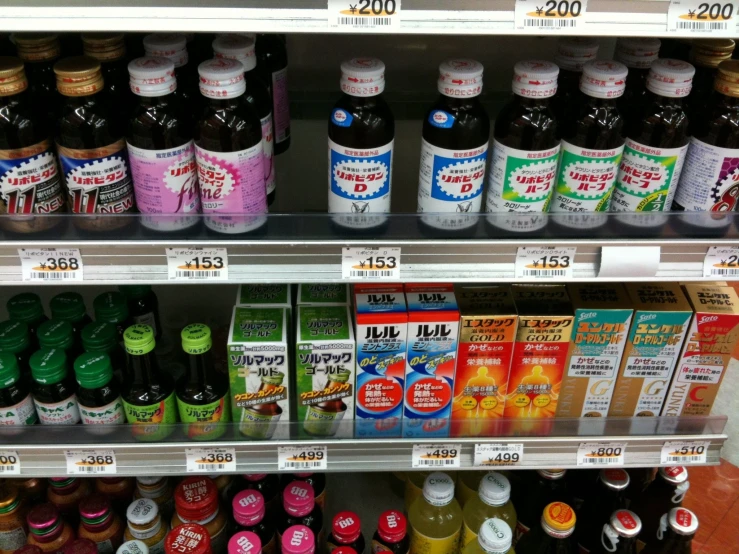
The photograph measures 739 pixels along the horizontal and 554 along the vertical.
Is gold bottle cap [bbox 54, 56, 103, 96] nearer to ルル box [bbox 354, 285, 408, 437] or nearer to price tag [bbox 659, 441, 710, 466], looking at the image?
ルル box [bbox 354, 285, 408, 437]

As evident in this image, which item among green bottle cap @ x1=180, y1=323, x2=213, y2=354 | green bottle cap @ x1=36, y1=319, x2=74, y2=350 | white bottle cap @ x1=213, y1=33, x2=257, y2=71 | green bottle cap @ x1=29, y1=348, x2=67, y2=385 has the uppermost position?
white bottle cap @ x1=213, y1=33, x2=257, y2=71

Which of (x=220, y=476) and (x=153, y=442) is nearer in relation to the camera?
(x=153, y=442)

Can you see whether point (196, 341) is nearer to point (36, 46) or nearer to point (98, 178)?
point (98, 178)

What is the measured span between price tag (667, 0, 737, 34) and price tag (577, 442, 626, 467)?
838 mm

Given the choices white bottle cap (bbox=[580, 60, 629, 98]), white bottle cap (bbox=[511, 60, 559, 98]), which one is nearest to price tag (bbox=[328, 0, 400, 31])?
white bottle cap (bbox=[511, 60, 559, 98])

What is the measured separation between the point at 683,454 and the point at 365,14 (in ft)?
3.68

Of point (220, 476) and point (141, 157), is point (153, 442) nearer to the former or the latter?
point (220, 476)

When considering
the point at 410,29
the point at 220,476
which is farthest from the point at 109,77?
the point at 220,476

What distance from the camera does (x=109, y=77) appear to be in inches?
49.0

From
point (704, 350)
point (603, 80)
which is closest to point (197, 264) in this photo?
point (603, 80)

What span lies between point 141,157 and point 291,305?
48 cm

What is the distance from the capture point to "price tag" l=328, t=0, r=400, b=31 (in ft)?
3.07

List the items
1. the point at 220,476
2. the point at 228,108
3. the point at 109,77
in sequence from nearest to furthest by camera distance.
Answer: the point at 228,108
the point at 109,77
the point at 220,476

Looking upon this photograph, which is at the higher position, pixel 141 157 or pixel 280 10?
pixel 280 10
